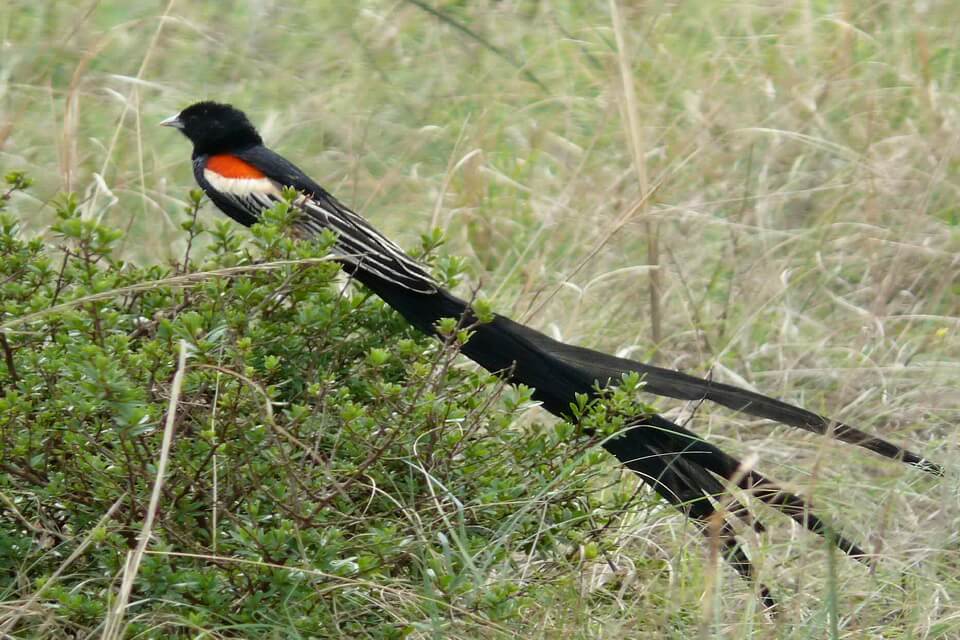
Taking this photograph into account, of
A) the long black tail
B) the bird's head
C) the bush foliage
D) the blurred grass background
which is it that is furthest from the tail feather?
the bird's head

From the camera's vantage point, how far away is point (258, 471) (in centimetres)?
234

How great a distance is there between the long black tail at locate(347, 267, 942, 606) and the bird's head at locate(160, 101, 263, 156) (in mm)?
1115

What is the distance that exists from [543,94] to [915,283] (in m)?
1.94

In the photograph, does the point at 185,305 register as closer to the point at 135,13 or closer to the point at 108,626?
the point at 108,626

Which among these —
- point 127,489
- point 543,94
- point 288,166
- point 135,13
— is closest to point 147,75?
point 135,13

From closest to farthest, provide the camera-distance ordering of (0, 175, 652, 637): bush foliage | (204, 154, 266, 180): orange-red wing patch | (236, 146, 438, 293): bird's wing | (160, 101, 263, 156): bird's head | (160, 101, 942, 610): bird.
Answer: (0, 175, 652, 637): bush foliage → (160, 101, 942, 610): bird → (236, 146, 438, 293): bird's wing → (204, 154, 266, 180): orange-red wing patch → (160, 101, 263, 156): bird's head

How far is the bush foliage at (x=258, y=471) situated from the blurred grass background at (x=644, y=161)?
52cm

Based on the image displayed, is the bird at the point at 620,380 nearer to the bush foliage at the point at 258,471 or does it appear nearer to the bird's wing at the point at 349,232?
the bird's wing at the point at 349,232

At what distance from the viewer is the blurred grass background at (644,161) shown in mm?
3865

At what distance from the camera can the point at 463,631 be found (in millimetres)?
2283

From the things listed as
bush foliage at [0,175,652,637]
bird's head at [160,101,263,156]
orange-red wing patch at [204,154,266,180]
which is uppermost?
bird's head at [160,101,263,156]

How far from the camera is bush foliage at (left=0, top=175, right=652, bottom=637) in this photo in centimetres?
224

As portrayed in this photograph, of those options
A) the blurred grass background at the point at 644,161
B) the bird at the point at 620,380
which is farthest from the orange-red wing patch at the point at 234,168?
the blurred grass background at the point at 644,161

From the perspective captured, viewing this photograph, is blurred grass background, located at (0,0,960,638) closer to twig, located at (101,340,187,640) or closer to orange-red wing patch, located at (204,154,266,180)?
orange-red wing patch, located at (204,154,266,180)
